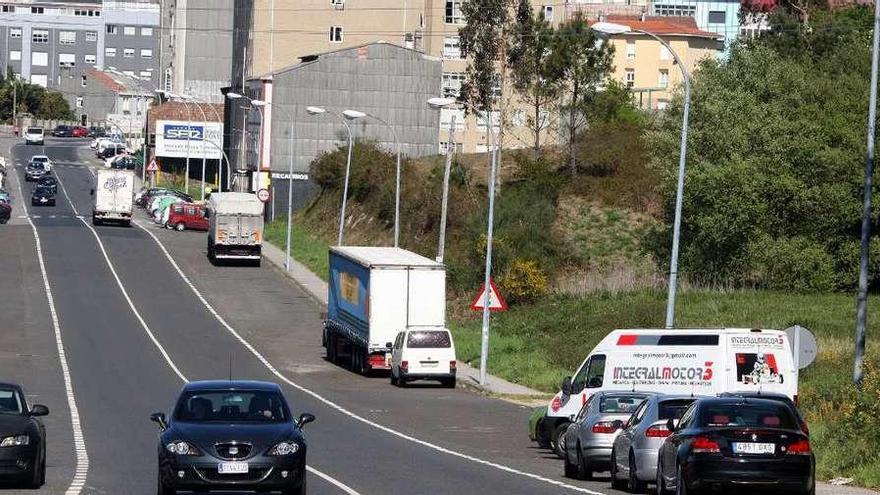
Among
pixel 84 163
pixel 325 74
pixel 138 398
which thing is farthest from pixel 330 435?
pixel 84 163

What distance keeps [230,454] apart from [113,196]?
7747 centimetres

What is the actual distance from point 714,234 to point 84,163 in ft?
326

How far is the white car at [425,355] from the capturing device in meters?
49.3

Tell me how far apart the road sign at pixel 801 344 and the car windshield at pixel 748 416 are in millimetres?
9112

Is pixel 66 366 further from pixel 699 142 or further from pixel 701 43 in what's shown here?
pixel 701 43

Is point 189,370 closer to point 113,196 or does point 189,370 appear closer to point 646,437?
point 646,437

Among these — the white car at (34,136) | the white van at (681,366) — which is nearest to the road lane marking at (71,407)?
the white van at (681,366)

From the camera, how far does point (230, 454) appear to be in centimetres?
1997

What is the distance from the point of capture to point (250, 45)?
4626 inches

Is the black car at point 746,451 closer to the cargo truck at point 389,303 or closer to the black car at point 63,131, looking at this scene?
the cargo truck at point 389,303

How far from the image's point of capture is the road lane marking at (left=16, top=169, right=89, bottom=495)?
24281 millimetres

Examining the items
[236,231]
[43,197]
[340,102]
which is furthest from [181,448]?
[43,197]

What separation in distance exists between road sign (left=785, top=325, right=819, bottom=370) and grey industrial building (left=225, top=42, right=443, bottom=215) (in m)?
75.3

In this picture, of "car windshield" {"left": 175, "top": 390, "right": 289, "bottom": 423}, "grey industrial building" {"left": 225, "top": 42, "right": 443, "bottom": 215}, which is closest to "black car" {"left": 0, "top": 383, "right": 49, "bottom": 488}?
"car windshield" {"left": 175, "top": 390, "right": 289, "bottom": 423}
